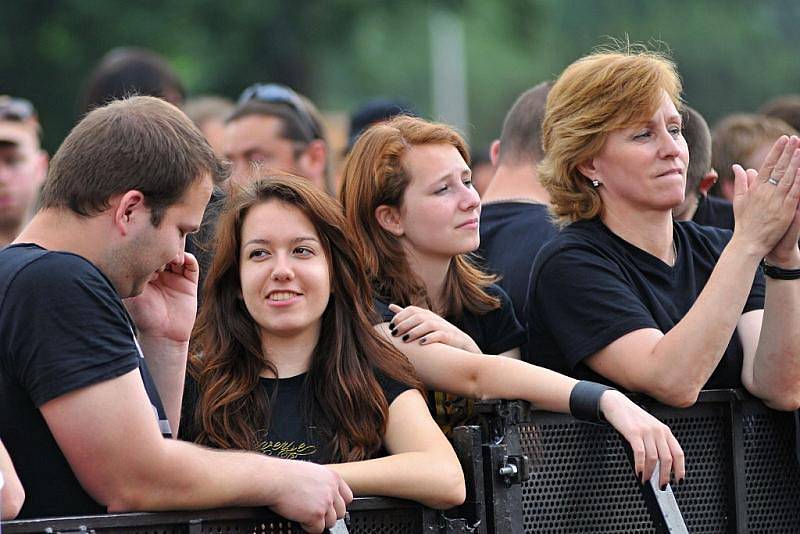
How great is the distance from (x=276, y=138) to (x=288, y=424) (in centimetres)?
364

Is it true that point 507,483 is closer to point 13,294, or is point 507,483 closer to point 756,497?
point 756,497

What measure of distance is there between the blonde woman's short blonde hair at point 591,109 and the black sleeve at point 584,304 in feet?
0.84

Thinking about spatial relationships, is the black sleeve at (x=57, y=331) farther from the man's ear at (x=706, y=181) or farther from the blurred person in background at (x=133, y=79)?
the blurred person in background at (x=133, y=79)

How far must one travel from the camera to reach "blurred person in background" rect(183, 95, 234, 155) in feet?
28.9

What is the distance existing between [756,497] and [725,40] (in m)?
40.3

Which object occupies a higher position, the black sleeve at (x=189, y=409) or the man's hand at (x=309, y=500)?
the black sleeve at (x=189, y=409)

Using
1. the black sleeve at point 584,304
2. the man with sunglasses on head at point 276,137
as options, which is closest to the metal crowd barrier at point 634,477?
the black sleeve at point 584,304

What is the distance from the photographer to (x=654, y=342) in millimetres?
4086

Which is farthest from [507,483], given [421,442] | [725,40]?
[725,40]

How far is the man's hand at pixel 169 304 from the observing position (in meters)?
3.91

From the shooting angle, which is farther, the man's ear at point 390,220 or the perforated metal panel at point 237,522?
the man's ear at point 390,220

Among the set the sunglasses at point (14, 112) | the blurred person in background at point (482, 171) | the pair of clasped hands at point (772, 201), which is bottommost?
the pair of clasped hands at point (772, 201)

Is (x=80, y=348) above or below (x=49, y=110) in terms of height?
below

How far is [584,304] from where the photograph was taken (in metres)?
4.25
